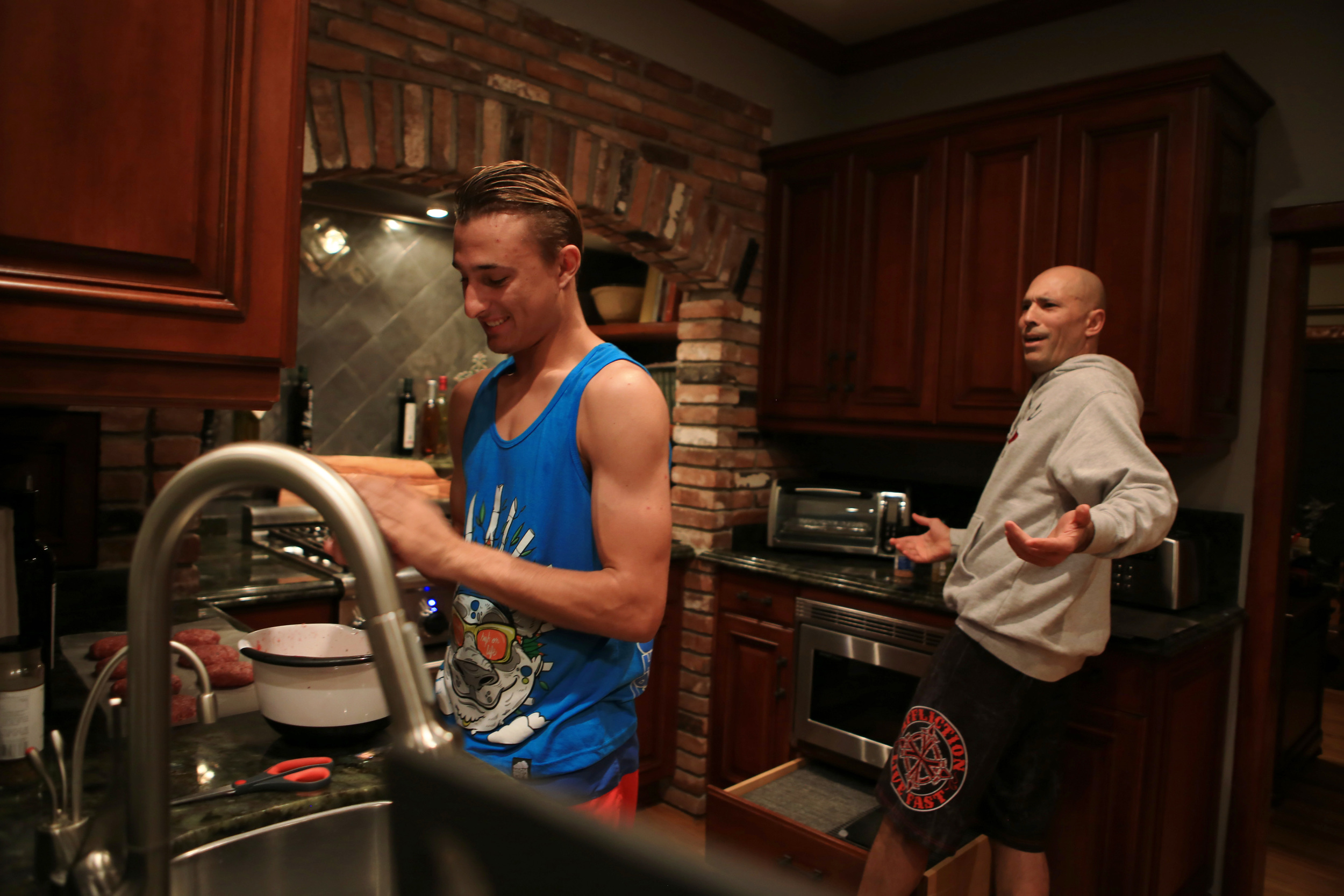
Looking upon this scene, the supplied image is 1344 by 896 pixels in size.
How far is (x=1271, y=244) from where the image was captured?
263cm

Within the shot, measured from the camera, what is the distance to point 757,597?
3049 millimetres

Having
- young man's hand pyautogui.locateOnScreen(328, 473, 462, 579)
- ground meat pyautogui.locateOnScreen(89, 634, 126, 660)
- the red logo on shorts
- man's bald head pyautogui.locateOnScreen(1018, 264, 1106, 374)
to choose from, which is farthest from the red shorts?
man's bald head pyautogui.locateOnScreen(1018, 264, 1106, 374)

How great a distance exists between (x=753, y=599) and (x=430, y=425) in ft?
6.12

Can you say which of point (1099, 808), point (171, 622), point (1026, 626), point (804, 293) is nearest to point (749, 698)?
point (1099, 808)

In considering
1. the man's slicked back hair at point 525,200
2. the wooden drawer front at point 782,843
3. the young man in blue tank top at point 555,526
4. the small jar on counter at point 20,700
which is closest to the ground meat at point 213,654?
the small jar on counter at point 20,700

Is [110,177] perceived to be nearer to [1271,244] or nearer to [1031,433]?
[1031,433]

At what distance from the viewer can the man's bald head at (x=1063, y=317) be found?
209cm

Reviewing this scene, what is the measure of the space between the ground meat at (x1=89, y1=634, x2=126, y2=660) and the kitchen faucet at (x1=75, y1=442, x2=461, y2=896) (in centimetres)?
97

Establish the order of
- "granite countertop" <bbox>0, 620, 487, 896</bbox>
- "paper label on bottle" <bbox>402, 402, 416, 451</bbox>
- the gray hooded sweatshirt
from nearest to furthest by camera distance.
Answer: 1. "granite countertop" <bbox>0, 620, 487, 896</bbox>
2. the gray hooded sweatshirt
3. "paper label on bottle" <bbox>402, 402, 416, 451</bbox>

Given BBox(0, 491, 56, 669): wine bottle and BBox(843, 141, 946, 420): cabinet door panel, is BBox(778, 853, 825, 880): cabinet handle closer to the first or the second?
BBox(843, 141, 946, 420): cabinet door panel

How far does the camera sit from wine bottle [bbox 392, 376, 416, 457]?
4.02 meters

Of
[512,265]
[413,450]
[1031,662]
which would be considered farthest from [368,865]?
[413,450]

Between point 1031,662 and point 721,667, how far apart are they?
4.60ft

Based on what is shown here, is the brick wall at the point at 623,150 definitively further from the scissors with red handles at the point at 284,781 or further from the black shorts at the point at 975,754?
the scissors with red handles at the point at 284,781
